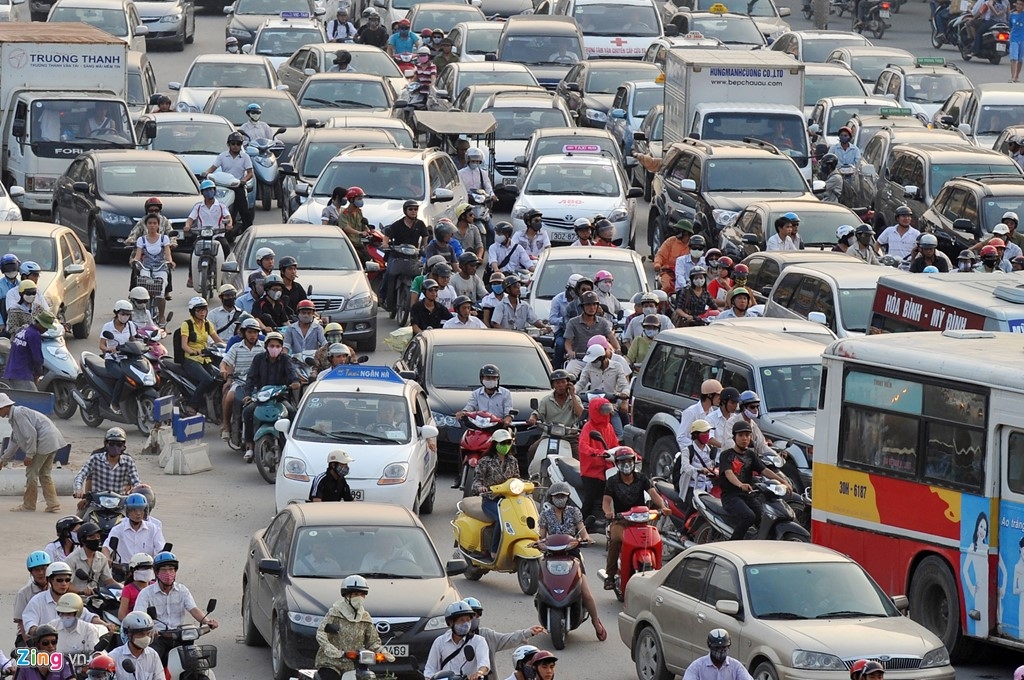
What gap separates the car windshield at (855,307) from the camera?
23750mm

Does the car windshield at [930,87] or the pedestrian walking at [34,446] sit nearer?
the pedestrian walking at [34,446]

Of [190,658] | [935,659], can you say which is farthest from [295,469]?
[935,659]

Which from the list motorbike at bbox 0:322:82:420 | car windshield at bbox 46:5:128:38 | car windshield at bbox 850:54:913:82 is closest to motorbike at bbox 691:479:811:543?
motorbike at bbox 0:322:82:420

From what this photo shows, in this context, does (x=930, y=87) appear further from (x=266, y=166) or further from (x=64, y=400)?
(x=64, y=400)

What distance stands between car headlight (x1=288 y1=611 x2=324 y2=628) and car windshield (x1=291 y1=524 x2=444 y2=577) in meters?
0.50

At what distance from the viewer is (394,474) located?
1998cm

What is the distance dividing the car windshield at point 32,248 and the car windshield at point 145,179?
3.83 metres

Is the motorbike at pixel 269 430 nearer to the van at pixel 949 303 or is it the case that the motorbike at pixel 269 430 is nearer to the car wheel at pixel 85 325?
the car wheel at pixel 85 325

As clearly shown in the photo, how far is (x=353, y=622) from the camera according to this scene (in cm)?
1495

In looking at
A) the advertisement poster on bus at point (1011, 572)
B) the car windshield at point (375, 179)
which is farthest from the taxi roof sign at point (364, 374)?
the car windshield at point (375, 179)

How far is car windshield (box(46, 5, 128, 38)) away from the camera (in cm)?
4506

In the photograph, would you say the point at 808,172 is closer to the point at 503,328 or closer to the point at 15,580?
the point at 503,328

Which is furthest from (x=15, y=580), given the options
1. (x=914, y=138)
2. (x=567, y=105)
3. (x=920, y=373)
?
(x=567, y=105)

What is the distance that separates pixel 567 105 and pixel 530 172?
7.34 meters
